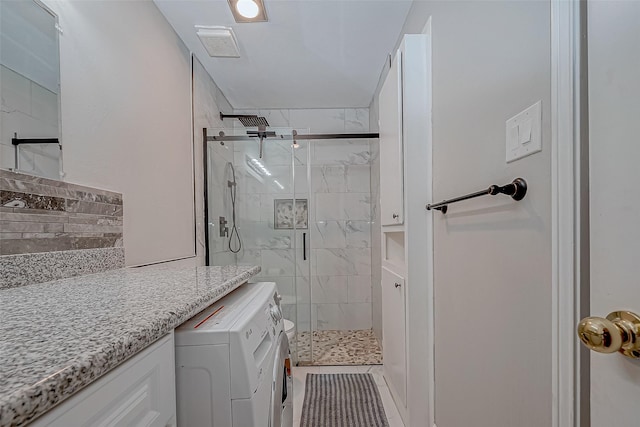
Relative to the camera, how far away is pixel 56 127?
1082mm

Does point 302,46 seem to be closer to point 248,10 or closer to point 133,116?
point 248,10

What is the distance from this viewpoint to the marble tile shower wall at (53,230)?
0.89 m

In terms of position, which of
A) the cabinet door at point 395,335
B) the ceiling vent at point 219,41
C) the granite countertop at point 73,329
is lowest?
the cabinet door at point 395,335

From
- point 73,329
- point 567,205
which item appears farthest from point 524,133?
point 73,329

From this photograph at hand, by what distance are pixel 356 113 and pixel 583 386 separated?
3.08 metres

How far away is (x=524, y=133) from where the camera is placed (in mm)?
772

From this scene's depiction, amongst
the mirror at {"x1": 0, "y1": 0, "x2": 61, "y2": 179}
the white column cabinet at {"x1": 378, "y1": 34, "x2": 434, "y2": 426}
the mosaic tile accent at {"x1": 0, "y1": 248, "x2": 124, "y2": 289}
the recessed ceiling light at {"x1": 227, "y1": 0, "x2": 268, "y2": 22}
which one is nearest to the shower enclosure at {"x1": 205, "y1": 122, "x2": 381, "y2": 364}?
the recessed ceiling light at {"x1": 227, "y1": 0, "x2": 268, "y2": 22}

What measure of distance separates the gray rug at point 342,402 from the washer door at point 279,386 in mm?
789

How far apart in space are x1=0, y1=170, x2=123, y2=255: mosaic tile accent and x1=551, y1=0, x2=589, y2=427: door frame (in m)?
1.47

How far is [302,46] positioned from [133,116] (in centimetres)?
125

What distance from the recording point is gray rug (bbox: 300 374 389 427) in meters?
1.73

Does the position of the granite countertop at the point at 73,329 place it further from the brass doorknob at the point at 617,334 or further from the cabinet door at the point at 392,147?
the cabinet door at the point at 392,147

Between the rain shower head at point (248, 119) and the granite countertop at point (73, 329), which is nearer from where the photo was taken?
the granite countertop at point (73, 329)

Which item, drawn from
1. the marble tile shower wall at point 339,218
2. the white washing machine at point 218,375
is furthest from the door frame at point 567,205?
the marble tile shower wall at point 339,218
